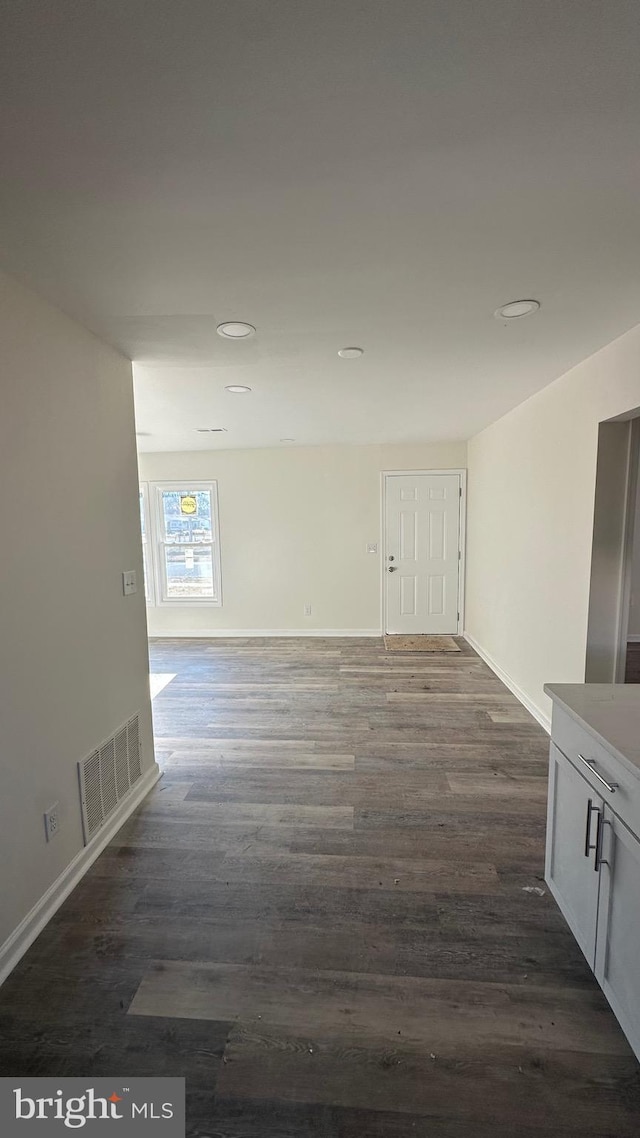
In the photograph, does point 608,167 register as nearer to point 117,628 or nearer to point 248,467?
point 117,628

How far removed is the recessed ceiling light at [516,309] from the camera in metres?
1.92

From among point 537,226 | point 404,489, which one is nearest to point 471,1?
point 537,226

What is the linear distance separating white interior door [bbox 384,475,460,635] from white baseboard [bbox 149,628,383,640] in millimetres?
442

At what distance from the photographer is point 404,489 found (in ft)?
18.5

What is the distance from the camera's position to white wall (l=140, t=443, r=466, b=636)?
5.66 m

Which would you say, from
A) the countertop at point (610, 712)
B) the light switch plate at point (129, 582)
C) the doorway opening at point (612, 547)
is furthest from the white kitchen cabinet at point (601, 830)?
the light switch plate at point (129, 582)

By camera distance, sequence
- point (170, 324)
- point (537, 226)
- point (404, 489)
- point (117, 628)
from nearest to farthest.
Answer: point (537, 226) < point (170, 324) < point (117, 628) < point (404, 489)

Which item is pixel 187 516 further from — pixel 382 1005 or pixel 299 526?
pixel 382 1005

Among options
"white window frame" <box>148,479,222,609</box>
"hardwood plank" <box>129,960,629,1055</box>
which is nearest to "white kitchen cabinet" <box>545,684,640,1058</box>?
"hardwood plank" <box>129,960,629,1055</box>

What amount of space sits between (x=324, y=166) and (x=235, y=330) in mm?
1063

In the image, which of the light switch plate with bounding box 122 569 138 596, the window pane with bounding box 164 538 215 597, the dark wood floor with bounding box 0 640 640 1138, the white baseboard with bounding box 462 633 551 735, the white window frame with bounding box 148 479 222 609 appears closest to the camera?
the dark wood floor with bounding box 0 640 640 1138

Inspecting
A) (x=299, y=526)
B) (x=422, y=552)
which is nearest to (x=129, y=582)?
(x=299, y=526)

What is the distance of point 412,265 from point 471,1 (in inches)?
32.8

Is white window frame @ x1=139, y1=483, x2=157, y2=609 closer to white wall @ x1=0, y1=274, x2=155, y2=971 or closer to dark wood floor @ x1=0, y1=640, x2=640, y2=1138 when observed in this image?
dark wood floor @ x1=0, y1=640, x2=640, y2=1138
